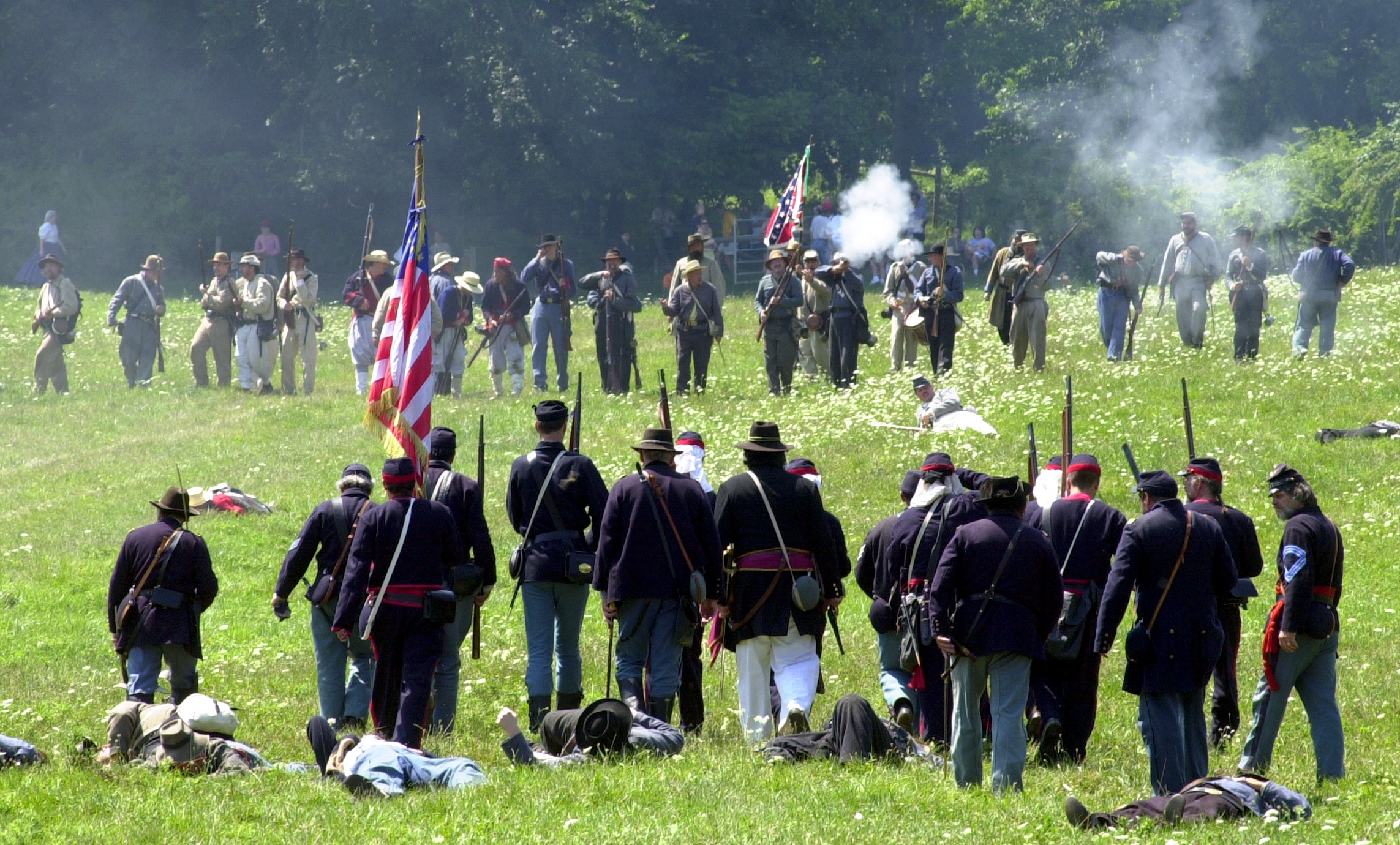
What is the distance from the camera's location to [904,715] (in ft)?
32.6

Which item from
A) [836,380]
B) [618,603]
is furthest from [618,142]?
[618,603]

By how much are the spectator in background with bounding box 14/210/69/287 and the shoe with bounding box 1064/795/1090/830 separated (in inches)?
1315

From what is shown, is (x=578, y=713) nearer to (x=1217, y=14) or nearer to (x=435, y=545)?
(x=435, y=545)

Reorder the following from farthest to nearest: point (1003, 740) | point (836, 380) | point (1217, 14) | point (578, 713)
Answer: point (1217, 14) < point (836, 380) < point (578, 713) < point (1003, 740)

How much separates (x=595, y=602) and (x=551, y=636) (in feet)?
13.0

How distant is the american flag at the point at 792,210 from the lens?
2552 centimetres

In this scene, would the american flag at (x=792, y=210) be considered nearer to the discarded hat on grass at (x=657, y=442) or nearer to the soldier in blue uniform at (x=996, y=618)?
the discarded hat on grass at (x=657, y=442)

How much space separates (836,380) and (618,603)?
493 inches

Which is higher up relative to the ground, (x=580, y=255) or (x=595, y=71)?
(x=595, y=71)

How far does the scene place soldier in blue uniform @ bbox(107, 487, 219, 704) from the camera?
10.6 meters

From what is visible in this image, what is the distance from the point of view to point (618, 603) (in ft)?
32.4

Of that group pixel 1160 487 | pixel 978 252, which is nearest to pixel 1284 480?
pixel 1160 487

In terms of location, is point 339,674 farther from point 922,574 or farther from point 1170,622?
point 1170,622

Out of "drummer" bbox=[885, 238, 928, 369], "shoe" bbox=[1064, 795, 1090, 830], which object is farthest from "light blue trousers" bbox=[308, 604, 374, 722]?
"drummer" bbox=[885, 238, 928, 369]
